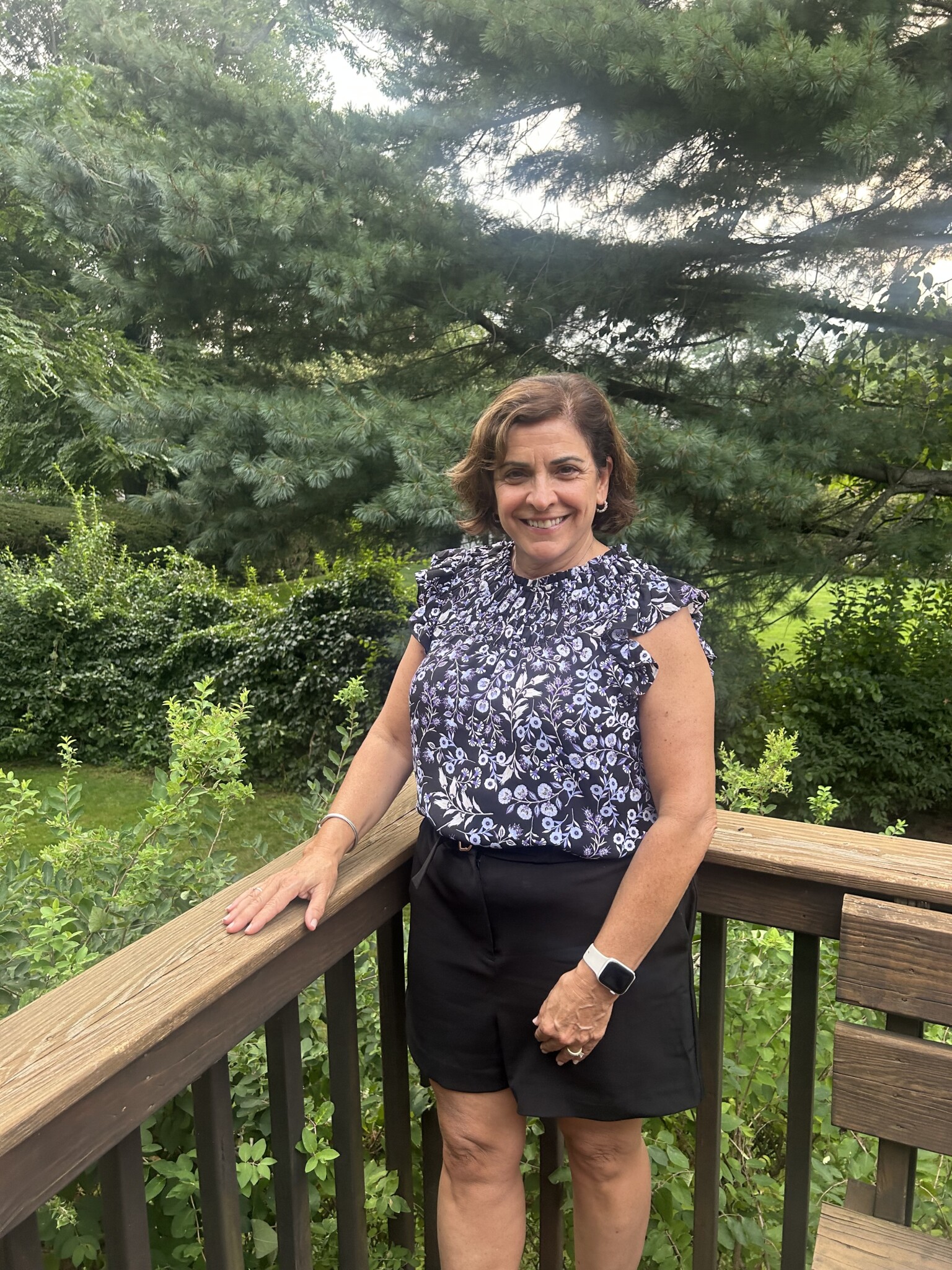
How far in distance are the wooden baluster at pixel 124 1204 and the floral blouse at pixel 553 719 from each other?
553 mm

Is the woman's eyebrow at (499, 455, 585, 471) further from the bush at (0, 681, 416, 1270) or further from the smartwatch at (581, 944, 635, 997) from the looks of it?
the bush at (0, 681, 416, 1270)

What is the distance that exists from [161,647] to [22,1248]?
8.70 metres

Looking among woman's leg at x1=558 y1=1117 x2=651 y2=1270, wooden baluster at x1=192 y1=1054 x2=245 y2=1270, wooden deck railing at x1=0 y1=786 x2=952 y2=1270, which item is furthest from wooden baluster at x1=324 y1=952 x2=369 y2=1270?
woman's leg at x1=558 y1=1117 x2=651 y2=1270

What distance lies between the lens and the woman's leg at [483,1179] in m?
1.32

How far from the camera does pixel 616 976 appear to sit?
45.7 inches

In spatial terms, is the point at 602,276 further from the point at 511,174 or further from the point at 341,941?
the point at 341,941

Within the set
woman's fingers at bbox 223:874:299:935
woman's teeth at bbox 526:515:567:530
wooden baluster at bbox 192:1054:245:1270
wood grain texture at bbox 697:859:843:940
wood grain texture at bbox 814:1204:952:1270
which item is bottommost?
wood grain texture at bbox 814:1204:952:1270

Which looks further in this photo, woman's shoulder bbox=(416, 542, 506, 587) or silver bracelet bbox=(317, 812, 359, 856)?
woman's shoulder bbox=(416, 542, 506, 587)

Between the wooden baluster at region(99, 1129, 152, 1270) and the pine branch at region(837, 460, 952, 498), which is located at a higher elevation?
the pine branch at region(837, 460, 952, 498)

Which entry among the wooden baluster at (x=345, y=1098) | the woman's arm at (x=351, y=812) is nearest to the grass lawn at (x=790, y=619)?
the woman's arm at (x=351, y=812)

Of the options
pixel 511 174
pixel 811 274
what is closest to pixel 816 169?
pixel 811 274

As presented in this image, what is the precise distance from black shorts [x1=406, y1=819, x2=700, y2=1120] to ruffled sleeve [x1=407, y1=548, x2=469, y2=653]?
0.36 m

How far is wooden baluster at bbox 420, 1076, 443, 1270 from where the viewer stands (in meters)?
1.49

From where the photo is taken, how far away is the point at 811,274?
4688 mm
